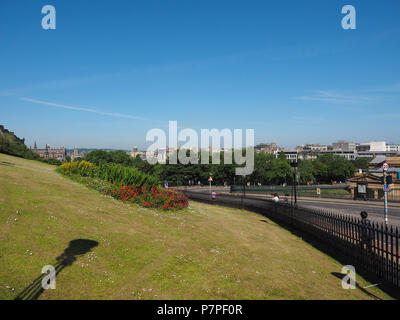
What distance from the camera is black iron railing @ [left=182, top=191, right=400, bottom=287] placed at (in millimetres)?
8023

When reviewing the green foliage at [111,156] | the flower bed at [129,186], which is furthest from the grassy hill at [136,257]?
the green foliage at [111,156]

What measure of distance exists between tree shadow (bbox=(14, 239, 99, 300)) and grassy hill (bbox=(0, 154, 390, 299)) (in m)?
0.02

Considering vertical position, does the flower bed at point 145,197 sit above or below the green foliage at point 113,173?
below

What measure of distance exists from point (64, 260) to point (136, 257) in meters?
1.89

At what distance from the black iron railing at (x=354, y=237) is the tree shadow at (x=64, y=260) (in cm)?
818

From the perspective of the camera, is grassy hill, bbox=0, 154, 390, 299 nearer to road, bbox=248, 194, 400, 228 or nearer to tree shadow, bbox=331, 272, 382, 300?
tree shadow, bbox=331, 272, 382, 300

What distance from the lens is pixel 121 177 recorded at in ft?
56.1

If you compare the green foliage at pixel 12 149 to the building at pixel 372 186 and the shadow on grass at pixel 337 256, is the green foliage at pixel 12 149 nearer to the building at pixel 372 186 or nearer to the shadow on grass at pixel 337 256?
the shadow on grass at pixel 337 256

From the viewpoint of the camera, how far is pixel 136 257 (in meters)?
8.03

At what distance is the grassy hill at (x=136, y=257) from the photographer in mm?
6441

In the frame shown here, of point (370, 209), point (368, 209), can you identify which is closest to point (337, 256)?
point (368, 209)
